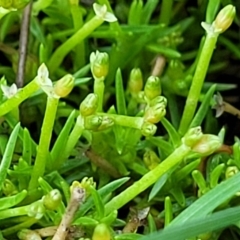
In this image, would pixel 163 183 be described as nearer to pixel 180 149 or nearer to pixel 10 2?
pixel 180 149

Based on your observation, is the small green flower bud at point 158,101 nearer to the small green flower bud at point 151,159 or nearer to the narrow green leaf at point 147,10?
the small green flower bud at point 151,159

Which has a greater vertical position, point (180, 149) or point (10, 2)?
point (10, 2)

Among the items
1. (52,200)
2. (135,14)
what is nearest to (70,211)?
(52,200)

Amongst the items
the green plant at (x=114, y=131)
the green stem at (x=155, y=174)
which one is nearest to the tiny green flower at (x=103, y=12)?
the green plant at (x=114, y=131)

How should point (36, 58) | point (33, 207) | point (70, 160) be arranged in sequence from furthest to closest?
point (36, 58), point (70, 160), point (33, 207)

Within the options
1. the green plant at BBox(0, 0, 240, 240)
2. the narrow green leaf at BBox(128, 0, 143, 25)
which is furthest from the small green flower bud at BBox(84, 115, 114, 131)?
the narrow green leaf at BBox(128, 0, 143, 25)

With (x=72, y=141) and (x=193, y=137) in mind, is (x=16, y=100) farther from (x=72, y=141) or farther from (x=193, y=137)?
(x=193, y=137)

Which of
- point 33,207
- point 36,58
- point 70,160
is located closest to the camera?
point 33,207

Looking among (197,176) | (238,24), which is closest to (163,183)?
(197,176)
